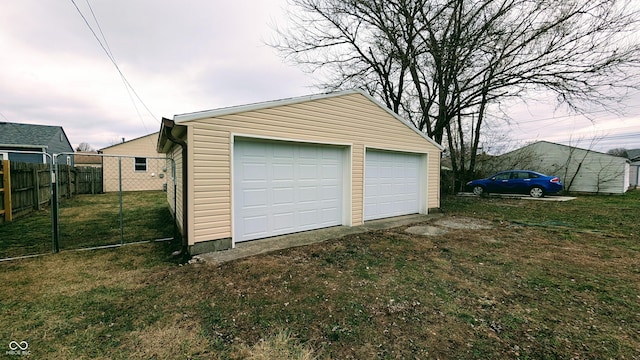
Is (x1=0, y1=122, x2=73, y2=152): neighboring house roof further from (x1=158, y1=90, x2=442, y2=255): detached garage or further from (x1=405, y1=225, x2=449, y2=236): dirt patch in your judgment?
(x1=405, y1=225, x2=449, y2=236): dirt patch

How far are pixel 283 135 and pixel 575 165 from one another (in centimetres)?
1917

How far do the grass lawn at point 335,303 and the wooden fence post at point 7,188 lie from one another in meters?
4.63

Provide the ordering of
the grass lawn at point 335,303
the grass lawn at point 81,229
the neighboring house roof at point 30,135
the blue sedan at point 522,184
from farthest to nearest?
the neighboring house roof at point 30,135, the blue sedan at point 522,184, the grass lawn at point 81,229, the grass lawn at point 335,303

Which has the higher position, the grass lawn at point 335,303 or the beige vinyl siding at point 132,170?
the beige vinyl siding at point 132,170

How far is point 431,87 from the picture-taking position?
13.5 m

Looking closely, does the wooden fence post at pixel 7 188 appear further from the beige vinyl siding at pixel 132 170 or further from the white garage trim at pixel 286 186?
the beige vinyl siding at pixel 132 170

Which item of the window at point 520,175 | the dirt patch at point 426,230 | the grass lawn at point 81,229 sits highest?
the window at point 520,175

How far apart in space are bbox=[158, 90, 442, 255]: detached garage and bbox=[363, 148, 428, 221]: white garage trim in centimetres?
3

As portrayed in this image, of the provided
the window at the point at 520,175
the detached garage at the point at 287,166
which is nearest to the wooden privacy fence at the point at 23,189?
the detached garage at the point at 287,166

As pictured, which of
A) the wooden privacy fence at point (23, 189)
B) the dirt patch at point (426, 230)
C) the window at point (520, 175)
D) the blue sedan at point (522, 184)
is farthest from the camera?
the window at point (520, 175)

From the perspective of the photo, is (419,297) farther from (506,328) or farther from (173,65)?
(173,65)

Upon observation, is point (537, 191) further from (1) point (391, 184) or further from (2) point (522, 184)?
(1) point (391, 184)

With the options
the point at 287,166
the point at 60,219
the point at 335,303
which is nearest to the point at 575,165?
the point at 287,166

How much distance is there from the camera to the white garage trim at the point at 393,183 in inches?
285
